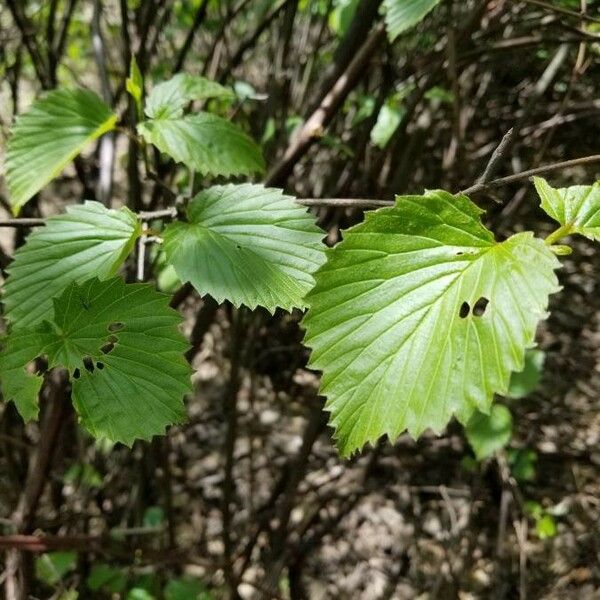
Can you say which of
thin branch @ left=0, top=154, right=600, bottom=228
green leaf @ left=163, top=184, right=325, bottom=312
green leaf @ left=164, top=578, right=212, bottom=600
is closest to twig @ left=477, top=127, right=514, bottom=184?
thin branch @ left=0, top=154, right=600, bottom=228

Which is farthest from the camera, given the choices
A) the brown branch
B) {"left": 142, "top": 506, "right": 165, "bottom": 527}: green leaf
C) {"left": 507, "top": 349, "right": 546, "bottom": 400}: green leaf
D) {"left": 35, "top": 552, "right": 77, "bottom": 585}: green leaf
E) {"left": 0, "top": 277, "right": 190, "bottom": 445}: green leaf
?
{"left": 142, "top": 506, "right": 165, "bottom": 527}: green leaf

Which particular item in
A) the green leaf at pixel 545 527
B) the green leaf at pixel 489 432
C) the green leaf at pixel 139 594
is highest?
the green leaf at pixel 489 432

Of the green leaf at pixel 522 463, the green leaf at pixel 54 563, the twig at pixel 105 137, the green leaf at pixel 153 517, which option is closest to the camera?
the twig at pixel 105 137

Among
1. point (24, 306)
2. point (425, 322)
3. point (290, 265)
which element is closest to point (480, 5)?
point (290, 265)

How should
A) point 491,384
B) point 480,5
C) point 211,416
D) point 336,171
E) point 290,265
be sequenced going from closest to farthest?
point 491,384 < point 290,265 < point 480,5 < point 336,171 < point 211,416

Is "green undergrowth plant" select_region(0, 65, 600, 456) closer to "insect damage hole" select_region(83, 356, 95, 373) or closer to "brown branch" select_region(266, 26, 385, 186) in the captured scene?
"insect damage hole" select_region(83, 356, 95, 373)

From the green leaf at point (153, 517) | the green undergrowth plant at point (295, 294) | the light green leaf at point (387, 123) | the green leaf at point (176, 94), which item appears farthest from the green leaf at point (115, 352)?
the green leaf at point (153, 517)

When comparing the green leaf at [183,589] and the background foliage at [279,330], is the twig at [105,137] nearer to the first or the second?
the background foliage at [279,330]

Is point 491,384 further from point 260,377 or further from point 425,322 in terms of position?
point 260,377
